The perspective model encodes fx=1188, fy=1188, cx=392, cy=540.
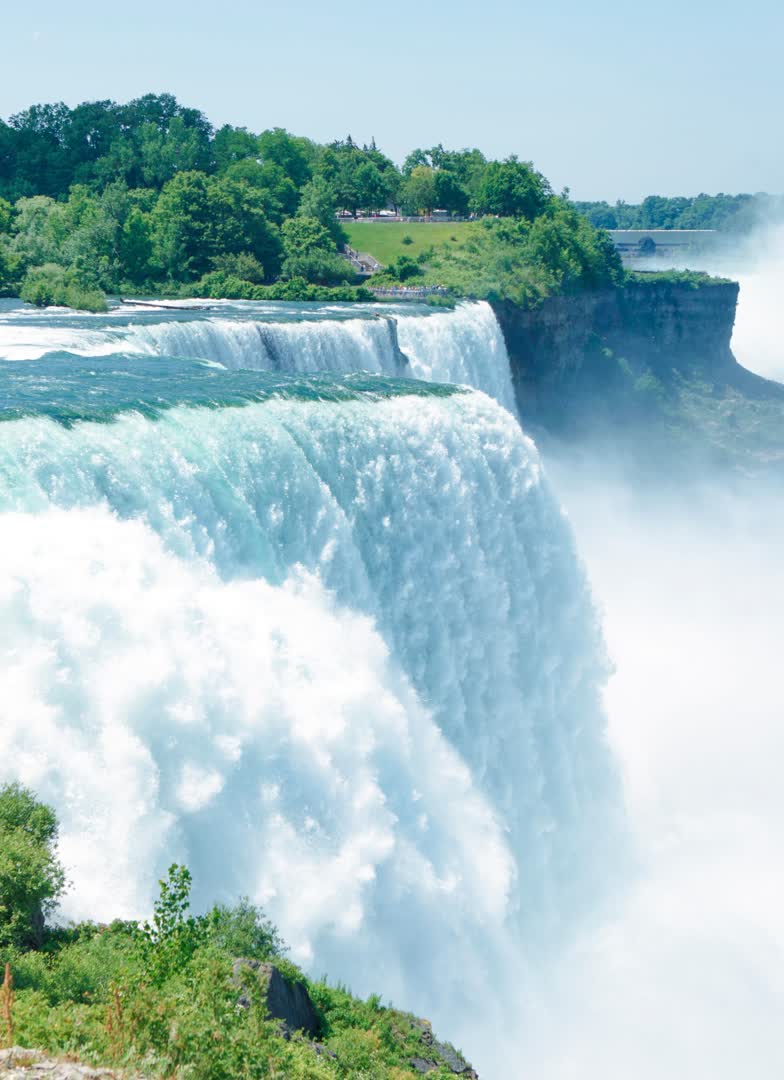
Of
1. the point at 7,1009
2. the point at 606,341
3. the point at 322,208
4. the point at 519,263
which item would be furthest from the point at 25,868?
the point at 322,208

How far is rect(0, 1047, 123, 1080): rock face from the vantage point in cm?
804

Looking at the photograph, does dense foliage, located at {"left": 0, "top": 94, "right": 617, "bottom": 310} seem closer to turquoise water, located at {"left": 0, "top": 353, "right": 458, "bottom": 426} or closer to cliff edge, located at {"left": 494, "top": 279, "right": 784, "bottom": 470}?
cliff edge, located at {"left": 494, "top": 279, "right": 784, "bottom": 470}

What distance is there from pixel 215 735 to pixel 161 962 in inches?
200

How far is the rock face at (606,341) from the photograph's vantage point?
4906 centimetres

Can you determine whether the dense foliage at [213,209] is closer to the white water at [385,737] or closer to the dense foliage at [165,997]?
the white water at [385,737]

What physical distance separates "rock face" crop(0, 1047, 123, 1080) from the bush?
32.0 meters

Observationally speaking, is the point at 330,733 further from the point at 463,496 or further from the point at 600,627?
the point at 600,627

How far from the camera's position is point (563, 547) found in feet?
80.1

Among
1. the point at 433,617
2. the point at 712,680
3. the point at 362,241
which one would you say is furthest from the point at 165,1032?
the point at 362,241

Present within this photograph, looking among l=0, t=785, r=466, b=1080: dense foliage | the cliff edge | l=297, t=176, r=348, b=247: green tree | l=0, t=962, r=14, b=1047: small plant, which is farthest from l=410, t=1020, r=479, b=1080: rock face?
l=297, t=176, r=348, b=247: green tree

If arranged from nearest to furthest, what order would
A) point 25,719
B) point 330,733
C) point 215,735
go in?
point 25,719, point 215,735, point 330,733

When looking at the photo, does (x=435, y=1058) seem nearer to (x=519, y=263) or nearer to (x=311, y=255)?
(x=311, y=255)

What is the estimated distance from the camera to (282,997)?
478 inches

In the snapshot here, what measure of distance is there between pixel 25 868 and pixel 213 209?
43703 millimetres
